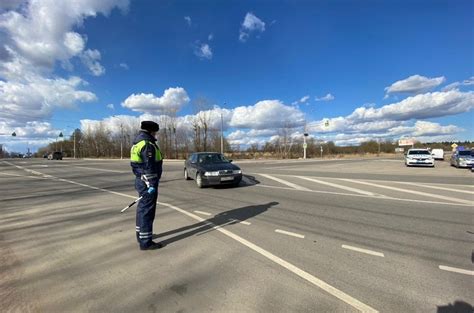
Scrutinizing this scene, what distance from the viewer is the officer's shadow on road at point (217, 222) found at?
5.91 m

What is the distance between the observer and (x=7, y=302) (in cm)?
335

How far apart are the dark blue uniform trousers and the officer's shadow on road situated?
422 millimetres

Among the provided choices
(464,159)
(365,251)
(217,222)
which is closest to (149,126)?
(217,222)

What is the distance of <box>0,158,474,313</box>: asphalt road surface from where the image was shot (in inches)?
131

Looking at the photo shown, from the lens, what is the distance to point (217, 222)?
693 cm

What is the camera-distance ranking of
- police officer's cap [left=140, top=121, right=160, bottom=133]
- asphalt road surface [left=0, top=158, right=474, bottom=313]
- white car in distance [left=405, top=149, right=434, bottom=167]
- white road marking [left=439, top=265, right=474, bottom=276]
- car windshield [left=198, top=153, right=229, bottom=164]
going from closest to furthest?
1. asphalt road surface [left=0, top=158, right=474, bottom=313]
2. white road marking [left=439, top=265, right=474, bottom=276]
3. police officer's cap [left=140, top=121, right=160, bottom=133]
4. car windshield [left=198, top=153, right=229, bottom=164]
5. white car in distance [left=405, top=149, right=434, bottom=167]

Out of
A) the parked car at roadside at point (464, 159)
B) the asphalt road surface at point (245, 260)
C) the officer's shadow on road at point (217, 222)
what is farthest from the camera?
the parked car at roadside at point (464, 159)

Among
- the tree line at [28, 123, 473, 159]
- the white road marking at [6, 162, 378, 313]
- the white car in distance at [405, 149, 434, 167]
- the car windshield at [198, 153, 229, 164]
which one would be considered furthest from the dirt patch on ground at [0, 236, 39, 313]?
the tree line at [28, 123, 473, 159]

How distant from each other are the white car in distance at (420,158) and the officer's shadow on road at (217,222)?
2433cm

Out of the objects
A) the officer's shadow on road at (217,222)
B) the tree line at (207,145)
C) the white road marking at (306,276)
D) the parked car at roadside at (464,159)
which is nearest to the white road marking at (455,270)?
the white road marking at (306,276)

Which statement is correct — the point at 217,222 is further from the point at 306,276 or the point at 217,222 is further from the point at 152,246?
the point at 306,276

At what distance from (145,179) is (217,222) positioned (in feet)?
7.71

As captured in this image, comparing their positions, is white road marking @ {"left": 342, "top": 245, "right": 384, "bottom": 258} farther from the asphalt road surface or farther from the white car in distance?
the white car in distance

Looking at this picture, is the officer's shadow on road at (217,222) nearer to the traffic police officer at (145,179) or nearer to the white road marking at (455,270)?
the traffic police officer at (145,179)
